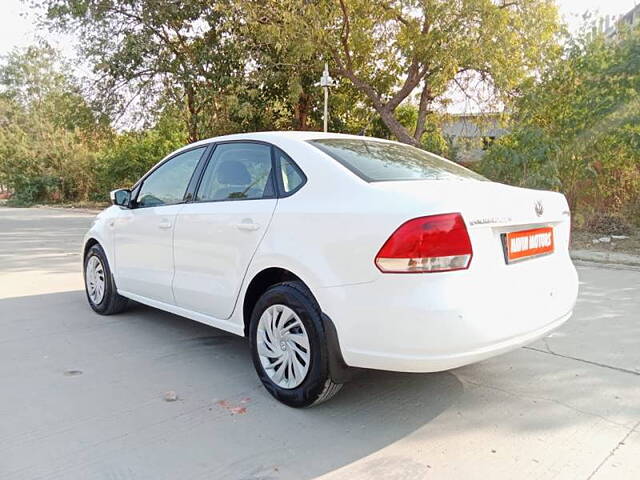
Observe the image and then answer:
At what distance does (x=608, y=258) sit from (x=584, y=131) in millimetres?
3125

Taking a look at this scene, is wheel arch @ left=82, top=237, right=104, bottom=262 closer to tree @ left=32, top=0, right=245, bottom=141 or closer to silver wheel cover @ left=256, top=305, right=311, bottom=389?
silver wheel cover @ left=256, top=305, right=311, bottom=389

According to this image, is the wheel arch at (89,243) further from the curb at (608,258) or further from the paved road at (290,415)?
the curb at (608,258)

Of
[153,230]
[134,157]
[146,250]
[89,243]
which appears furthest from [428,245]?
[134,157]

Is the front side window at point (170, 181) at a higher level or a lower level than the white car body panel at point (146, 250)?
higher

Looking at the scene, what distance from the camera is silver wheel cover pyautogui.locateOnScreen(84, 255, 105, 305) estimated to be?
201 inches

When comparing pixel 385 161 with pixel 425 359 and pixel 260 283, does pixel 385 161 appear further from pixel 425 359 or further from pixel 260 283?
pixel 425 359

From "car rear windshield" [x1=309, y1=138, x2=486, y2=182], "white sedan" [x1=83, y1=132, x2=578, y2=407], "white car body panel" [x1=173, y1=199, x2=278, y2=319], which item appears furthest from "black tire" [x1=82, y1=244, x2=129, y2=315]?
"car rear windshield" [x1=309, y1=138, x2=486, y2=182]

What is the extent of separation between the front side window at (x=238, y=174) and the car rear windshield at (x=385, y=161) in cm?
38

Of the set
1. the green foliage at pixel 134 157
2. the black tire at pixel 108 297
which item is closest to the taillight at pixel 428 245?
the black tire at pixel 108 297

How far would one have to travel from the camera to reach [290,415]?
9.75ft

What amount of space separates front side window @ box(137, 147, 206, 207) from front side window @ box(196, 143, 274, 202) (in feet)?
0.89

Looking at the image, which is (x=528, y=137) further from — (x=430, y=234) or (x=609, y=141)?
(x=430, y=234)

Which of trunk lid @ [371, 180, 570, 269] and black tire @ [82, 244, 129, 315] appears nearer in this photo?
trunk lid @ [371, 180, 570, 269]

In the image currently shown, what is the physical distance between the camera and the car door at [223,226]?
3293 mm
